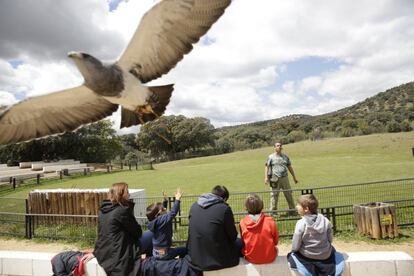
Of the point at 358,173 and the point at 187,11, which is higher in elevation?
the point at 187,11

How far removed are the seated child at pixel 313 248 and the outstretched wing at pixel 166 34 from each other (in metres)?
2.15

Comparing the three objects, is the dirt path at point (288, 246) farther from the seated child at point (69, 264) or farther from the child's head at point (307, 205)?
the seated child at point (69, 264)

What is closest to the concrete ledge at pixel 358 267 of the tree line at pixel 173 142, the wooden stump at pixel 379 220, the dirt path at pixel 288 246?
the dirt path at pixel 288 246

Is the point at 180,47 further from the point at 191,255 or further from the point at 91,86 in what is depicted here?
the point at 191,255

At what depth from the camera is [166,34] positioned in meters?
2.60

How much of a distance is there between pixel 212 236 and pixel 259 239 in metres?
0.54

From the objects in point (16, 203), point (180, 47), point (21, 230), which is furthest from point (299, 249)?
point (16, 203)

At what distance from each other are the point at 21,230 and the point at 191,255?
8452 millimetres

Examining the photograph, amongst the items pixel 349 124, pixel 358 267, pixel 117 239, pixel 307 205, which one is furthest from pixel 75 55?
pixel 349 124

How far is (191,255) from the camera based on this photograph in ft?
12.7

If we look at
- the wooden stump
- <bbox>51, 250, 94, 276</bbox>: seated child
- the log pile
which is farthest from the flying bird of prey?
the log pile

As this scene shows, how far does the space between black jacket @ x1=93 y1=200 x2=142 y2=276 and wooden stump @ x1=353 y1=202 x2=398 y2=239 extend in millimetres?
5299

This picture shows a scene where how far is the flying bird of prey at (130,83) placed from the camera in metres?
2.30

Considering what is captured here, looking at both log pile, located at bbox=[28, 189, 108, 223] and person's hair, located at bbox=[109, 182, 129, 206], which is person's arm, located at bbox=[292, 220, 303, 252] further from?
log pile, located at bbox=[28, 189, 108, 223]
